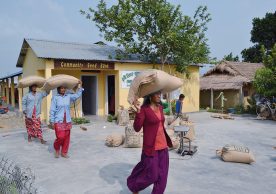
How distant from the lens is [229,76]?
814 inches

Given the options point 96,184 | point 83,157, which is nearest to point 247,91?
point 83,157

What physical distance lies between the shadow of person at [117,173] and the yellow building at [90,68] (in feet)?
23.1

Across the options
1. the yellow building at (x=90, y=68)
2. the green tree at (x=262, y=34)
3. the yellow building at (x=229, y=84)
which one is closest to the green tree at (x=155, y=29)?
the yellow building at (x=90, y=68)

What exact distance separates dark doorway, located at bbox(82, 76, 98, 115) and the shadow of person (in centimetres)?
889

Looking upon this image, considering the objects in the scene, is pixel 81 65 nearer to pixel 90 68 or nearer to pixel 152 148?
pixel 90 68

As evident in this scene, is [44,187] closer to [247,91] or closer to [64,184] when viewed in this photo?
[64,184]

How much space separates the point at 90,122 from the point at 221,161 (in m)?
7.18

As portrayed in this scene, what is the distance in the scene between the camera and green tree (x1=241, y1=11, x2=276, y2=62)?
92.7ft

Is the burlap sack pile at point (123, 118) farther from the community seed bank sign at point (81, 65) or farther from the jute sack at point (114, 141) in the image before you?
the jute sack at point (114, 141)

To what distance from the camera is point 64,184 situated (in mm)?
5105

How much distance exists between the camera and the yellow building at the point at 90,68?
12.7 meters

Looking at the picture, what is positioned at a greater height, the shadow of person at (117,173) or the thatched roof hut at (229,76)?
the thatched roof hut at (229,76)

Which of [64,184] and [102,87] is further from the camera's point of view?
[102,87]

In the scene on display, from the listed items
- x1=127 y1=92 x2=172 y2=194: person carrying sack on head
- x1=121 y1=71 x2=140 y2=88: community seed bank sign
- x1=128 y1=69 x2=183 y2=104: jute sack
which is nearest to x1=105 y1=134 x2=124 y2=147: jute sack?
x1=127 y1=92 x2=172 y2=194: person carrying sack on head
